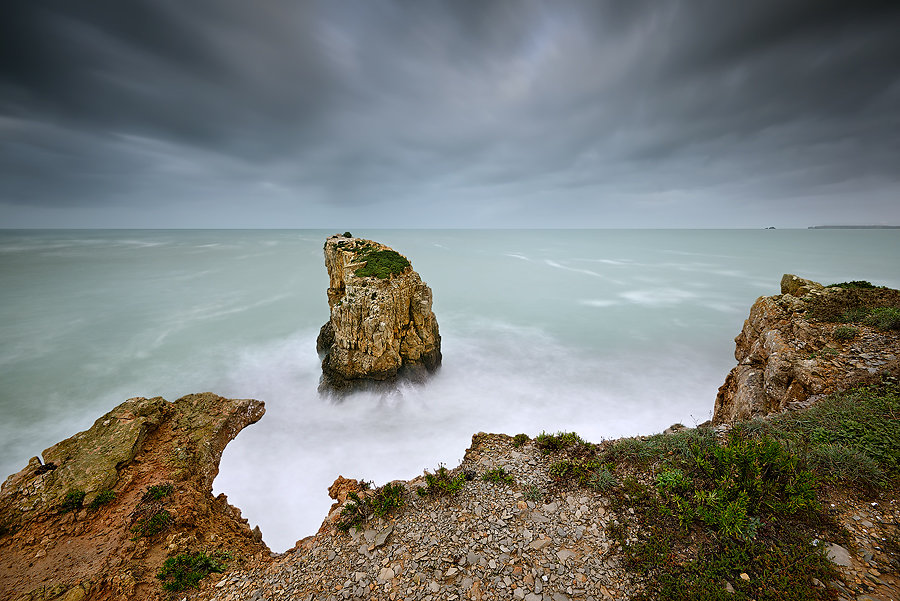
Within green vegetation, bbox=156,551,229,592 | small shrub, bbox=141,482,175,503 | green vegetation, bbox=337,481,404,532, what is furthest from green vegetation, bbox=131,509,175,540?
green vegetation, bbox=337,481,404,532

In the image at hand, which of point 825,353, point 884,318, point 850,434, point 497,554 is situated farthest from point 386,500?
point 884,318

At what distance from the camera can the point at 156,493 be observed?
6281 mm

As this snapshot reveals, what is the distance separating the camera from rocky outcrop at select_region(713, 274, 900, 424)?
23.3 feet

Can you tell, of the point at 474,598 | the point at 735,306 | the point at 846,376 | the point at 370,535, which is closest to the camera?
the point at 474,598

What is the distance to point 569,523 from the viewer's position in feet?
16.4

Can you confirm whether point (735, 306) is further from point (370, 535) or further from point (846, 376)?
point (370, 535)

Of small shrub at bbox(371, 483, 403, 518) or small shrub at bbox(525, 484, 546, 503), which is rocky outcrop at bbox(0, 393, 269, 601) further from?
small shrub at bbox(525, 484, 546, 503)

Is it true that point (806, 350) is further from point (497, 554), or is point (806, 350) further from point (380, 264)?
point (380, 264)

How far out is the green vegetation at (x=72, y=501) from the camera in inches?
234

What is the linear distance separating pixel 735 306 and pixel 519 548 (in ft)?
124

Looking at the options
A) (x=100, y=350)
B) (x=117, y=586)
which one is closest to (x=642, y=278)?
(x=117, y=586)

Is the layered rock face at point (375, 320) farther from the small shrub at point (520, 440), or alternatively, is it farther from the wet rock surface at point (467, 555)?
the wet rock surface at point (467, 555)

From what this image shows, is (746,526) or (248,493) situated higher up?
(746,526)

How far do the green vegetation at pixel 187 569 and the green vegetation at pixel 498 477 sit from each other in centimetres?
470
